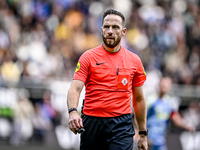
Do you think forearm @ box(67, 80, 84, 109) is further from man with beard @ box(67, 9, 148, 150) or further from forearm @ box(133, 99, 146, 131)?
forearm @ box(133, 99, 146, 131)

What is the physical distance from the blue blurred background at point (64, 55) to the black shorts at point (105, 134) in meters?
7.58

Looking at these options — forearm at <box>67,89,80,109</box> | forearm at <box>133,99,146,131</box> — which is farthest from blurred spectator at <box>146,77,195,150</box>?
forearm at <box>67,89,80,109</box>

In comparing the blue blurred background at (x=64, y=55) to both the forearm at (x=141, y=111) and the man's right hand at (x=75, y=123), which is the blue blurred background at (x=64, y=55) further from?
the man's right hand at (x=75, y=123)

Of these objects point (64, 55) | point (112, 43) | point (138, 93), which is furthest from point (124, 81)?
point (64, 55)

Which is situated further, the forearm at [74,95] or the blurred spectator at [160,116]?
the blurred spectator at [160,116]

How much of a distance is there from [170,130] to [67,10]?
6.99m

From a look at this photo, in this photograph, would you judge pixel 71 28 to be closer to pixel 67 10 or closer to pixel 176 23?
pixel 67 10

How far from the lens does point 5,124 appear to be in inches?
500

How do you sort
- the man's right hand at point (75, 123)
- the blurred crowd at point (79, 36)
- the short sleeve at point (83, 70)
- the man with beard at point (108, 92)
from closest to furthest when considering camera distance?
the man's right hand at point (75, 123), the short sleeve at point (83, 70), the man with beard at point (108, 92), the blurred crowd at point (79, 36)

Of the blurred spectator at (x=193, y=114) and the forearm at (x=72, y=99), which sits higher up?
the forearm at (x=72, y=99)

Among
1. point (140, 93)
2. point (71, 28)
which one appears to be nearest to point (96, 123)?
point (140, 93)

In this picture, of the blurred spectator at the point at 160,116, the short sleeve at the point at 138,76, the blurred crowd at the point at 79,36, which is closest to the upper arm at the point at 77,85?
the short sleeve at the point at 138,76

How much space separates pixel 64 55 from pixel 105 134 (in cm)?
967

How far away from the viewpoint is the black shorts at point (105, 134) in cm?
489
